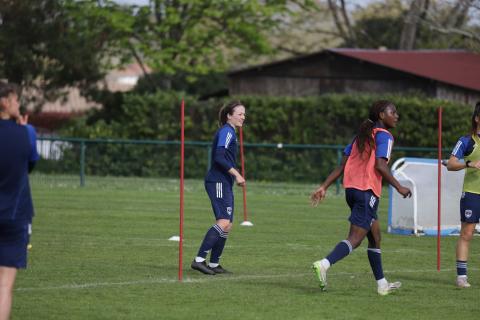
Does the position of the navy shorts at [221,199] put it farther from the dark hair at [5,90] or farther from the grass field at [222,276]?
the dark hair at [5,90]

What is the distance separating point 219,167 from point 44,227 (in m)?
6.42

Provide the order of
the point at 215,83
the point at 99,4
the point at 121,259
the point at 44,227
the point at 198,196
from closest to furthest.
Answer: the point at 121,259 → the point at 44,227 → the point at 198,196 → the point at 99,4 → the point at 215,83

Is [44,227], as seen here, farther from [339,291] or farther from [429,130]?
[429,130]

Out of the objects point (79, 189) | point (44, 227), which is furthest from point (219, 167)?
point (79, 189)

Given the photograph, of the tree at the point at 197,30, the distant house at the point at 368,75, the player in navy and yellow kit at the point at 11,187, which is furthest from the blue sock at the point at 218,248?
the tree at the point at 197,30

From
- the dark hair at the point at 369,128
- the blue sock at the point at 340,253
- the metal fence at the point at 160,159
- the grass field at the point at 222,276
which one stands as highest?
the dark hair at the point at 369,128

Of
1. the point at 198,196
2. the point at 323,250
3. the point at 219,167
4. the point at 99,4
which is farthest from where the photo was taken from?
the point at 99,4

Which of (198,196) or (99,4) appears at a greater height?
(99,4)

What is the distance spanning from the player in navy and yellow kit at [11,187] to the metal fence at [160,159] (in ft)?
69.3

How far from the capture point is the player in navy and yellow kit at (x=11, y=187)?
7.94m

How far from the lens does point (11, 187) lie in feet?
26.3

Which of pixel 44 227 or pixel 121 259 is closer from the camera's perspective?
pixel 121 259

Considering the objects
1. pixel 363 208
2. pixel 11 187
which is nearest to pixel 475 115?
pixel 363 208

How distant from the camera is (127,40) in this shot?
47.7m
